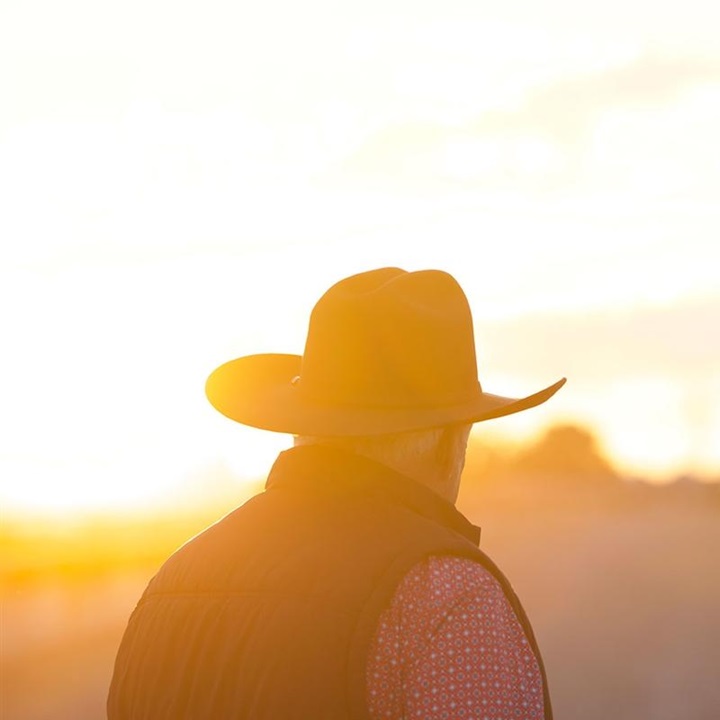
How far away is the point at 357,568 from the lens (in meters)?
3.16

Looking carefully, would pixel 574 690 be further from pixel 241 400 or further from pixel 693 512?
pixel 241 400

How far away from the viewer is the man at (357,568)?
3.07 metres

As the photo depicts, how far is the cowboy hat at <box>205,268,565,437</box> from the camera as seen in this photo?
349 cm

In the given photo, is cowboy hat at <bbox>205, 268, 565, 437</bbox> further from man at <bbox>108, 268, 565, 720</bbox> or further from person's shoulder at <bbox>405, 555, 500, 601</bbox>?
person's shoulder at <bbox>405, 555, 500, 601</bbox>

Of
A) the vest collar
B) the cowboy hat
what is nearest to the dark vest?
the vest collar

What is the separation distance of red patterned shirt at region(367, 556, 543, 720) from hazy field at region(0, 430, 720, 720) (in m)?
10.5

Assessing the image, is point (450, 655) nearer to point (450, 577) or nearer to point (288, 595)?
point (450, 577)

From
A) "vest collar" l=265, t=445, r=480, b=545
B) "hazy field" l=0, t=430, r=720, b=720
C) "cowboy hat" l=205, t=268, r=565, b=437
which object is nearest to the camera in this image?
"vest collar" l=265, t=445, r=480, b=545

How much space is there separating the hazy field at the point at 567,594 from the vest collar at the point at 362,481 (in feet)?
33.7

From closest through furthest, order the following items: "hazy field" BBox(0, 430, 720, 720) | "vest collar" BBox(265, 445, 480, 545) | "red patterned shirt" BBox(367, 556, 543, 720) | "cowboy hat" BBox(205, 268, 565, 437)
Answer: "red patterned shirt" BBox(367, 556, 543, 720) < "vest collar" BBox(265, 445, 480, 545) < "cowboy hat" BBox(205, 268, 565, 437) < "hazy field" BBox(0, 430, 720, 720)

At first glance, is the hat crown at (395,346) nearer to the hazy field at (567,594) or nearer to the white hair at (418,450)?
the white hair at (418,450)

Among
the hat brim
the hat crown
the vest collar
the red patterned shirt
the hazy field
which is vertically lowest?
the hazy field

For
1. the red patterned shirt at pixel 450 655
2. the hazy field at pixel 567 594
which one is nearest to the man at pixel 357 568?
the red patterned shirt at pixel 450 655

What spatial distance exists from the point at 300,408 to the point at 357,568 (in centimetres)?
55
